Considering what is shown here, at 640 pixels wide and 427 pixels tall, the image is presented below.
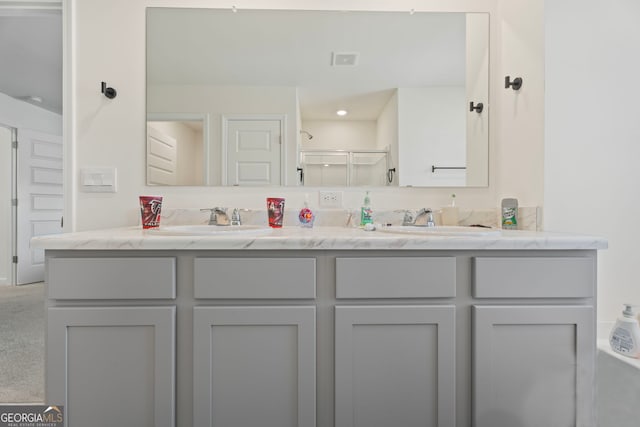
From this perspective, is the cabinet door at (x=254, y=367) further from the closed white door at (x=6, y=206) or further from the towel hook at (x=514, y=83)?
the closed white door at (x=6, y=206)

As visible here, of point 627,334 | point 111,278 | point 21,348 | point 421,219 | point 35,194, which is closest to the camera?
point 111,278

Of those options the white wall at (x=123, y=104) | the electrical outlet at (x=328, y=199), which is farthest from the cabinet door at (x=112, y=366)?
the electrical outlet at (x=328, y=199)

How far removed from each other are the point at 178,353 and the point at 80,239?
17.1 inches

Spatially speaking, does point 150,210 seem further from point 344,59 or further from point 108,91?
point 344,59

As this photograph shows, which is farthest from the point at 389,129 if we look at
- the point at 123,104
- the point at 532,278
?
the point at 123,104

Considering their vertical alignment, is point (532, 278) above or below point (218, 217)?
below

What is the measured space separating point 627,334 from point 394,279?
36.6 inches

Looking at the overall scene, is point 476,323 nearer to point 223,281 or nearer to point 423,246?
point 423,246

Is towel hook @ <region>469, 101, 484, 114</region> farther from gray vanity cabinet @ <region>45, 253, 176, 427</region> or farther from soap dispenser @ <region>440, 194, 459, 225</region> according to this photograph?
gray vanity cabinet @ <region>45, 253, 176, 427</region>

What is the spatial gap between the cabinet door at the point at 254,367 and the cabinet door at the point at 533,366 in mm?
511

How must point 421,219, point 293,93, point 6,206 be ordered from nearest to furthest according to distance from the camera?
point 421,219, point 293,93, point 6,206

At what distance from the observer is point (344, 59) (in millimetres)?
1769

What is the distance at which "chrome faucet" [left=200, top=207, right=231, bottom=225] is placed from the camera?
1.66m

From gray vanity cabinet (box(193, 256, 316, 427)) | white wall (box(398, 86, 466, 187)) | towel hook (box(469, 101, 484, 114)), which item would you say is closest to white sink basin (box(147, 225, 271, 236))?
gray vanity cabinet (box(193, 256, 316, 427))
